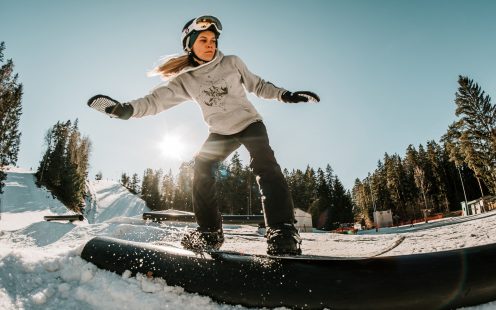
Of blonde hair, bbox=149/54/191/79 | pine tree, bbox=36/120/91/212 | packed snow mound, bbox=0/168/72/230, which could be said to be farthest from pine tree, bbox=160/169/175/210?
blonde hair, bbox=149/54/191/79

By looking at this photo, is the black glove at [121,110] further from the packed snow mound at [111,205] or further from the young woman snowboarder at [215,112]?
the packed snow mound at [111,205]

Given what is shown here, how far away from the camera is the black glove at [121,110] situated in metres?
2.31

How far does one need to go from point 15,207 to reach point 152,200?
1479 inches

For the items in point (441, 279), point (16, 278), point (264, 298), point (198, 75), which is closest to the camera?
point (441, 279)

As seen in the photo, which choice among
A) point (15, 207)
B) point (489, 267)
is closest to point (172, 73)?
point (489, 267)

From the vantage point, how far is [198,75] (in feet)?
9.11

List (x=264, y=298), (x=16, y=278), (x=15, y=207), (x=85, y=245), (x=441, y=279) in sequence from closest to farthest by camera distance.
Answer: (x=441, y=279) → (x=264, y=298) → (x=16, y=278) → (x=85, y=245) → (x=15, y=207)

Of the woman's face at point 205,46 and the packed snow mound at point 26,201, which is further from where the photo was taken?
A: the packed snow mound at point 26,201

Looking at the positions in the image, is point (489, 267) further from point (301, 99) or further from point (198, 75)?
point (198, 75)

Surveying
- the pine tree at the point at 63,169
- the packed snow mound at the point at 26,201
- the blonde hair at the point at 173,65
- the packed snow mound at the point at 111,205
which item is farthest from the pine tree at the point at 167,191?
the blonde hair at the point at 173,65

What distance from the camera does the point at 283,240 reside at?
1.94 meters

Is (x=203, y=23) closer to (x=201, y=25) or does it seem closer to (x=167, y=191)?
(x=201, y=25)

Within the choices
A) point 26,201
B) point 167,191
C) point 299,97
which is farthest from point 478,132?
point 167,191

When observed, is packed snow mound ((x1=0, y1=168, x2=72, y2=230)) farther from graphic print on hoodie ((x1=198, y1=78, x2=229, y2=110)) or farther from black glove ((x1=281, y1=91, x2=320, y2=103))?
black glove ((x1=281, y1=91, x2=320, y2=103))
